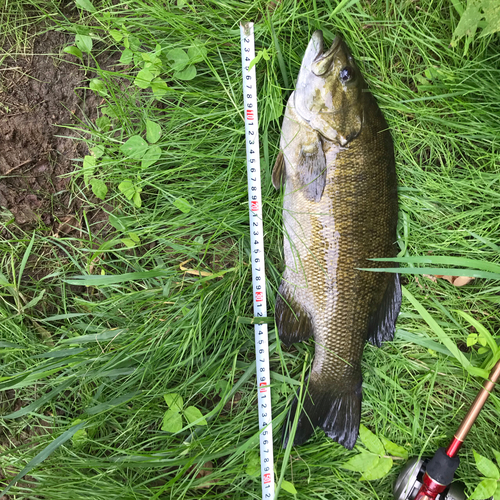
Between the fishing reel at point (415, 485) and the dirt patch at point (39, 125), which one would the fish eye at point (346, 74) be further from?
the fishing reel at point (415, 485)

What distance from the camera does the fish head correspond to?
1864 mm

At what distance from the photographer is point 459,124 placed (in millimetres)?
2104

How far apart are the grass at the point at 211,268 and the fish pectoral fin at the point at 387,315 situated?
0.15 m

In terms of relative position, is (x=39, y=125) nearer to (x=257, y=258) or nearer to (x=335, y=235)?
(x=257, y=258)

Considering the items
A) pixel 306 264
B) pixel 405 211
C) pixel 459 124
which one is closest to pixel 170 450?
pixel 306 264

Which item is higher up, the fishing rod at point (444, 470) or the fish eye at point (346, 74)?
the fish eye at point (346, 74)

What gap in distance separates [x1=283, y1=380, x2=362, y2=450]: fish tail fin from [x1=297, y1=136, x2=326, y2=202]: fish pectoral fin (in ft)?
3.64

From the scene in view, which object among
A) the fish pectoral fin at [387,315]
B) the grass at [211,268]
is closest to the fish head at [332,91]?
the grass at [211,268]

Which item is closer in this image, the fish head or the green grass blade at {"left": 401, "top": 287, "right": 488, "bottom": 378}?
the fish head

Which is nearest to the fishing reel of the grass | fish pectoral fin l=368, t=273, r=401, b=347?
the grass

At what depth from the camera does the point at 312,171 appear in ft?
6.27

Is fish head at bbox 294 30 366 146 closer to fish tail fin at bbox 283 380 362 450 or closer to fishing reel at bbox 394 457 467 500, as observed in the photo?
fish tail fin at bbox 283 380 362 450

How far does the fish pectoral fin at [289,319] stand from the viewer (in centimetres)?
201

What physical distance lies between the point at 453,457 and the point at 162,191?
2.26 m
